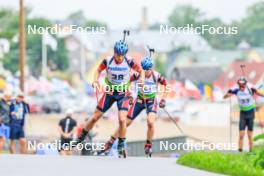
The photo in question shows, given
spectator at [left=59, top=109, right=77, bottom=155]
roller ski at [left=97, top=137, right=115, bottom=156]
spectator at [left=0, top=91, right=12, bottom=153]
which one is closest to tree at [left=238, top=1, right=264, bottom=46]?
spectator at [left=0, top=91, right=12, bottom=153]

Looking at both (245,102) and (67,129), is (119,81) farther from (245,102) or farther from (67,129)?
(245,102)

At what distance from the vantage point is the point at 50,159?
63.7 ft

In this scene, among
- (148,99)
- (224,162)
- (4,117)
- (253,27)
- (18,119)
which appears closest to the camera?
(224,162)

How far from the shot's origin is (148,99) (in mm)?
21469

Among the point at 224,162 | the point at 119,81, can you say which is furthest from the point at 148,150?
the point at 224,162

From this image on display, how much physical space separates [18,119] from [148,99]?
185 inches

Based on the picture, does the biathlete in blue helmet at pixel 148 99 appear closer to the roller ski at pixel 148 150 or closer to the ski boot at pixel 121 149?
the roller ski at pixel 148 150

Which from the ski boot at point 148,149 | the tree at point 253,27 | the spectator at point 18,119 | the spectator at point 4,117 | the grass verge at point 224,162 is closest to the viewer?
the grass verge at point 224,162

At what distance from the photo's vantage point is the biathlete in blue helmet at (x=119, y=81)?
1962 centimetres

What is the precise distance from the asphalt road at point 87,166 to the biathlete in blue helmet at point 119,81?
0.77 meters

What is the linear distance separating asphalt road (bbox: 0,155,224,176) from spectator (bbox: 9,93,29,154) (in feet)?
16.3

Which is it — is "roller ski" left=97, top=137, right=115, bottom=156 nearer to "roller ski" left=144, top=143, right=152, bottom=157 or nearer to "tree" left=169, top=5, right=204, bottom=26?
"roller ski" left=144, top=143, right=152, bottom=157

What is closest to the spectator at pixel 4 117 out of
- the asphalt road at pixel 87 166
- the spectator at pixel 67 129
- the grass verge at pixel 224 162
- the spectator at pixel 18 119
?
the spectator at pixel 18 119

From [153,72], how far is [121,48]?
67.2 inches
